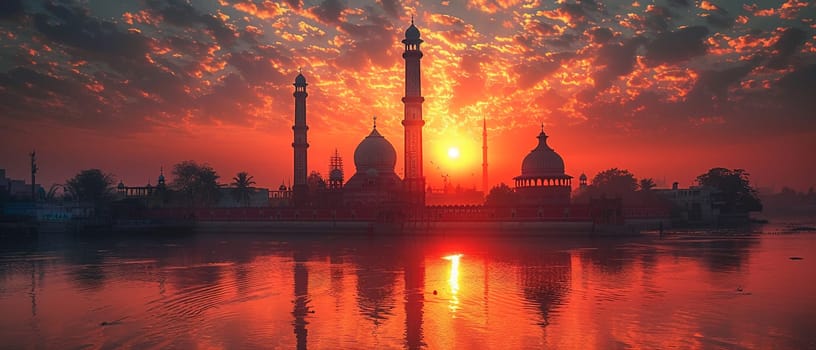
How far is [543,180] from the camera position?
3479 inches

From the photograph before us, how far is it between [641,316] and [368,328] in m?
9.90

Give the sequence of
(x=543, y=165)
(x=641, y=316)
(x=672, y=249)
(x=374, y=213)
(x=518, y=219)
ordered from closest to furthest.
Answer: (x=641, y=316)
(x=672, y=249)
(x=518, y=219)
(x=374, y=213)
(x=543, y=165)

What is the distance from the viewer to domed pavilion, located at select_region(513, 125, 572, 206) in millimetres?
87312

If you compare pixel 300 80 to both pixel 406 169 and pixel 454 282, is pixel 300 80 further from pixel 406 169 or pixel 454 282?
pixel 454 282

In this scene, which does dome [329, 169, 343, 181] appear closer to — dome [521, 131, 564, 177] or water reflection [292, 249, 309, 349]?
dome [521, 131, 564, 177]

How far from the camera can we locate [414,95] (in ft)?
275

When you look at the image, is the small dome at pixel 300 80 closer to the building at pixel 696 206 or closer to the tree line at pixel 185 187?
the tree line at pixel 185 187

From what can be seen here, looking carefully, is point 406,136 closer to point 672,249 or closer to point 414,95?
point 414,95

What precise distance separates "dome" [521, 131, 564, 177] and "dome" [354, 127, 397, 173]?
22.0 metres

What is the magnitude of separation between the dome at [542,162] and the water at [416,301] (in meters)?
40.4

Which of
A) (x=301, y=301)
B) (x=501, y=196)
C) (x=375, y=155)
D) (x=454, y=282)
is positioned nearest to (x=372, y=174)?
(x=375, y=155)

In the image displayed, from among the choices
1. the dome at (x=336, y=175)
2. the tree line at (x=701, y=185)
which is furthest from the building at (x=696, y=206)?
the dome at (x=336, y=175)

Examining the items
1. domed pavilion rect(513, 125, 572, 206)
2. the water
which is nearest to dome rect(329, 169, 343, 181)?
domed pavilion rect(513, 125, 572, 206)

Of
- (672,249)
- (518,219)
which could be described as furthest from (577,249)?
(518,219)
